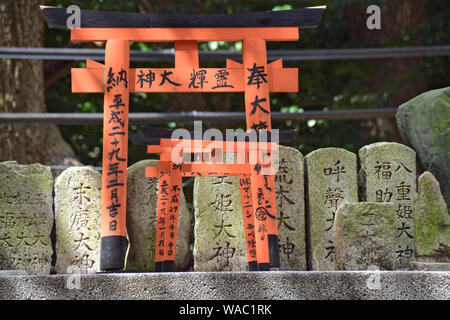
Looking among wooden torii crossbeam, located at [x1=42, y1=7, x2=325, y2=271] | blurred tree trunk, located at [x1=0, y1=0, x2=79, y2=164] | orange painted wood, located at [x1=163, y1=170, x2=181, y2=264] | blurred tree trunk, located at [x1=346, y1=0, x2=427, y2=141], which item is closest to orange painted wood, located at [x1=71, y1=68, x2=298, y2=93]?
wooden torii crossbeam, located at [x1=42, y1=7, x2=325, y2=271]

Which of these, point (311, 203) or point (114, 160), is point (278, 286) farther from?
point (114, 160)

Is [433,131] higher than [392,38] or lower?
lower

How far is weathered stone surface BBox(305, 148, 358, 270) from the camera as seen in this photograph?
15.2 ft

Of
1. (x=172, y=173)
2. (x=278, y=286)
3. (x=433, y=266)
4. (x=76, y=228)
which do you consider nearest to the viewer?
(x=278, y=286)

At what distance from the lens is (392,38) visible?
28.2 ft

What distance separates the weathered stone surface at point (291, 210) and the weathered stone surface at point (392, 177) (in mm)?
486

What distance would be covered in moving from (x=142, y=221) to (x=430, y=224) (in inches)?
76.7

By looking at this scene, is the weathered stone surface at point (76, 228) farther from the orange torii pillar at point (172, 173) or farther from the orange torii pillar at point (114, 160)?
the orange torii pillar at point (172, 173)

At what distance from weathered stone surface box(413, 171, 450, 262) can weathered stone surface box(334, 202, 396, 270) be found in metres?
0.19

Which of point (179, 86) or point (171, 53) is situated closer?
point (179, 86)

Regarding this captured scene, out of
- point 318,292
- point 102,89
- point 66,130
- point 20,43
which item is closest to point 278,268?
point 318,292

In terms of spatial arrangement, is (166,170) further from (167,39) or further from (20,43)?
(20,43)

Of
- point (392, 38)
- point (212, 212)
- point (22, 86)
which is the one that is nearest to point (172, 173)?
point (212, 212)

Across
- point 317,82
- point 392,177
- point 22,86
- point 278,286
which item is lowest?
point 278,286
